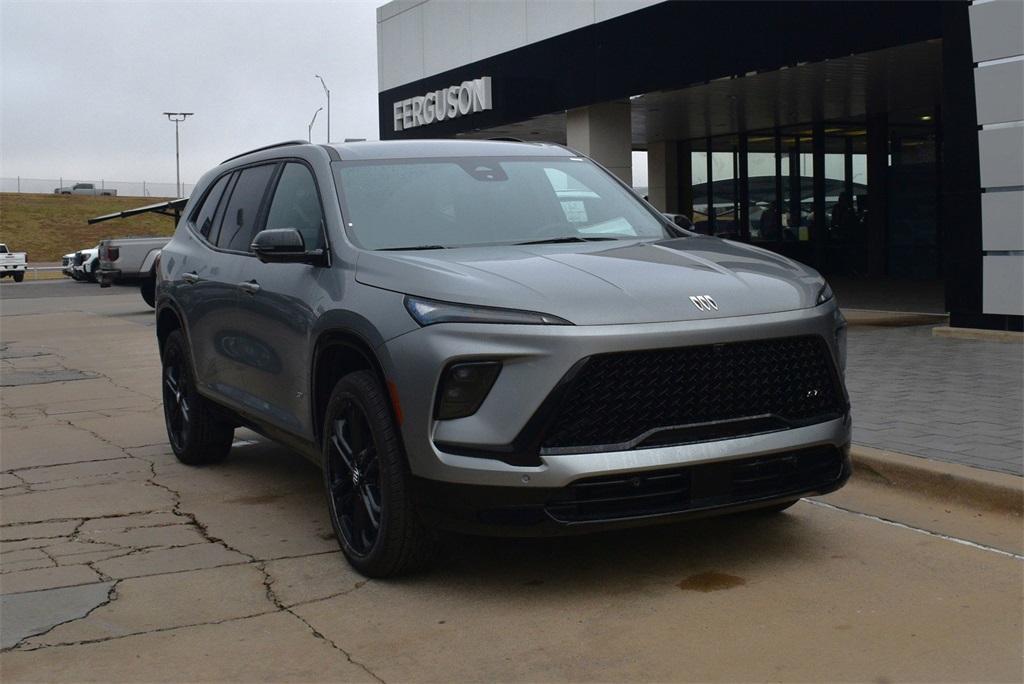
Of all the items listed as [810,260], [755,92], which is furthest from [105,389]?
[810,260]

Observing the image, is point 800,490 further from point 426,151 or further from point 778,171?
point 778,171

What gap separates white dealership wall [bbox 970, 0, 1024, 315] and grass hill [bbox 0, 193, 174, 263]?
75716 millimetres

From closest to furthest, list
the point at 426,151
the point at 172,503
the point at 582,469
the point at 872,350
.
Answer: the point at 582,469, the point at 426,151, the point at 172,503, the point at 872,350

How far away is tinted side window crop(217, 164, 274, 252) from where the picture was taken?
22.2 feet

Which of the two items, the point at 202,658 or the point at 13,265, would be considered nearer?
the point at 202,658

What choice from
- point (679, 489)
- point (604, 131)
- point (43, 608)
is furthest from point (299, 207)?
point (604, 131)

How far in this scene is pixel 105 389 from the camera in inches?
474

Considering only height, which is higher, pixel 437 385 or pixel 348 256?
pixel 348 256

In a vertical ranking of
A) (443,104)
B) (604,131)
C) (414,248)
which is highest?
(443,104)

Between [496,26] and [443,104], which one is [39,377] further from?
[443,104]

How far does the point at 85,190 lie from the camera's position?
383 feet

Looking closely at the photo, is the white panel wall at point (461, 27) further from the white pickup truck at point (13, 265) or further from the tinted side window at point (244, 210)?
the white pickup truck at point (13, 265)

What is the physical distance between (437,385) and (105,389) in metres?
8.46

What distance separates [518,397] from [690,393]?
2.20 feet
